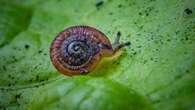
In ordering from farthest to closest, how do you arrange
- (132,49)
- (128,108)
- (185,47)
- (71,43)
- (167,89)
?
(71,43)
(132,49)
(185,47)
(167,89)
(128,108)

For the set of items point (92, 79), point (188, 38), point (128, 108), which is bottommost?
point (128, 108)

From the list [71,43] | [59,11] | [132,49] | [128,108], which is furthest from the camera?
[59,11]

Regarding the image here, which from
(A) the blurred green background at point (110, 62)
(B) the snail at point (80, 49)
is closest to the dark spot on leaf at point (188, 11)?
(A) the blurred green background at point (110, 62)

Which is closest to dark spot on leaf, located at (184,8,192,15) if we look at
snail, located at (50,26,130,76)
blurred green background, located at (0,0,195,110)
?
blurred green background, located at (0,0,195,110)

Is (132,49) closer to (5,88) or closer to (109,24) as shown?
(109,24)

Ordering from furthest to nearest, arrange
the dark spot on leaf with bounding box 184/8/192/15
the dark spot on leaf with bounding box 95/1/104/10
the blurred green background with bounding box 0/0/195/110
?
the dark spot on leaf with bounding box 95/1/104/10 → the dark spot on leaf with bounding box 184/8/192/15 → the blurred green background with bounding box 0/0/195/110

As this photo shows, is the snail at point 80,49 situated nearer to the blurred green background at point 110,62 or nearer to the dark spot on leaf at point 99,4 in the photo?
the blurred green background at point 110,62

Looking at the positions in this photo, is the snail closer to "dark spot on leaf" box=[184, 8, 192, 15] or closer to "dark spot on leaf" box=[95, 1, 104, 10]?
"dark spot on leaf" box=[95, 1, 104, 10]

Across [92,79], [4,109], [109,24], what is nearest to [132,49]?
[109,24]
